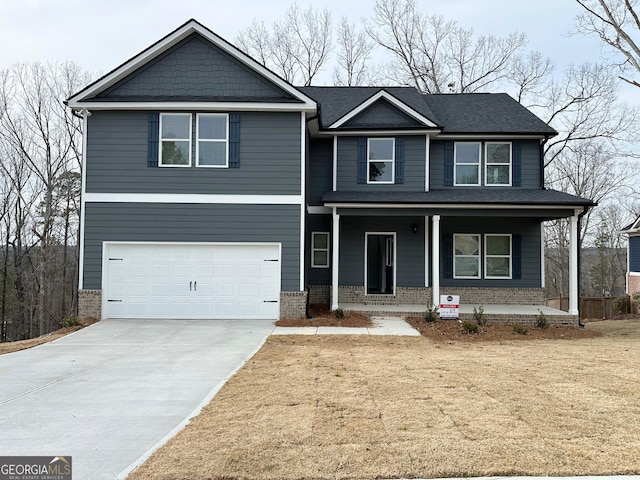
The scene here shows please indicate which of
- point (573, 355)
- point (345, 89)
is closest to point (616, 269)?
point (345, 89)

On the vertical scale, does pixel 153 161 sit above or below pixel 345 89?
below

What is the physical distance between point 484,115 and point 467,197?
13.9ft

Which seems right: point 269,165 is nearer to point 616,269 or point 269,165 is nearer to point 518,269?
point 518,269

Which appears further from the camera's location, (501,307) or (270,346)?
(501,307)

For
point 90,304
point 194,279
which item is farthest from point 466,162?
point 90,304

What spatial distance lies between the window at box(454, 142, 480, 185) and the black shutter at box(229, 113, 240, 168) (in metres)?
7.42

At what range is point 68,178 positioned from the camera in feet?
92.6

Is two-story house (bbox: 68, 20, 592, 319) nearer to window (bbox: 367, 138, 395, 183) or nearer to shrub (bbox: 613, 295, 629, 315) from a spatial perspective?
window (bbox: 367, 138, 395, 183)

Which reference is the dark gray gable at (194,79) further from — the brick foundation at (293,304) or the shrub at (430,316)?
the shrub at (430,316)

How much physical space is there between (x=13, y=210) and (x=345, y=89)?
2053cm

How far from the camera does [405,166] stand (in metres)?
16.8

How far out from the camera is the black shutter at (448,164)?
1725cm

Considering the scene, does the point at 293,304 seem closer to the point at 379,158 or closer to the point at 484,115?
the point at 379,158

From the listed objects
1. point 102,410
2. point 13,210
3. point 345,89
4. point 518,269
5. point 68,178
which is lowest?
point 102,410
